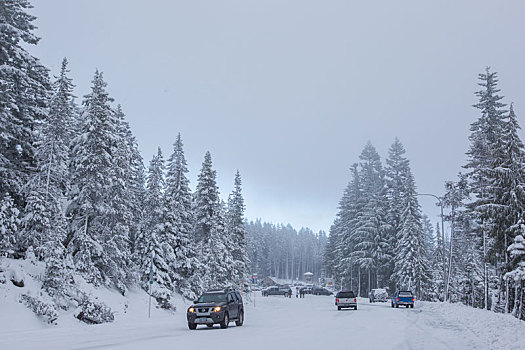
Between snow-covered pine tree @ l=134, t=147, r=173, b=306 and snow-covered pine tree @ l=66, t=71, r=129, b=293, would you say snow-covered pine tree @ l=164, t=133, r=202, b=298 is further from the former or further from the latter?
snow-covered pine tree @ l=66, t=71, r=129, b=293

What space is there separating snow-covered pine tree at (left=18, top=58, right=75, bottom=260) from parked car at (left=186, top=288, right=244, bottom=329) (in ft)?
24.5

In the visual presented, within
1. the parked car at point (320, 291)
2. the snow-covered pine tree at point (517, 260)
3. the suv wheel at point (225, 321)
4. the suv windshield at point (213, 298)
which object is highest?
the snow-covered pine tree at point (517, 260)

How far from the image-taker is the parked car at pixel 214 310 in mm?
21250

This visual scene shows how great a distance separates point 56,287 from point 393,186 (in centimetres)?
5856

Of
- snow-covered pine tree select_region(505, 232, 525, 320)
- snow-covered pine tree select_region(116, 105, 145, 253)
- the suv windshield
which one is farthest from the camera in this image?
snow-covered pine tree select_region(116, 105, 145, 253)

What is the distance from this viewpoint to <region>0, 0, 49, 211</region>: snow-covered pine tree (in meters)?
22.9

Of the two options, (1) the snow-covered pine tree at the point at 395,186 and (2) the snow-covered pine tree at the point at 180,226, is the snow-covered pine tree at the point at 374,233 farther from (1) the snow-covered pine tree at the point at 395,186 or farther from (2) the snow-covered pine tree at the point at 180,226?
(2) the snow-covered pine tree at the point at 180,226

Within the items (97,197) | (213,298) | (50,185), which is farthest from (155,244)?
(213,298)

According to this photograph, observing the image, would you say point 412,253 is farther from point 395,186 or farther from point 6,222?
point 6,222

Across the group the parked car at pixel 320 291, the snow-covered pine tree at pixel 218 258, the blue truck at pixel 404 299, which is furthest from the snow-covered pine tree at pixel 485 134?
the parked car at pixel 320 291

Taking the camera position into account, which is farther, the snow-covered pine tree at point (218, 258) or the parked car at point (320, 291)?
the parked car at point (320, 291)

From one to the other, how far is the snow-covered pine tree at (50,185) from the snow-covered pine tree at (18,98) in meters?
0.59

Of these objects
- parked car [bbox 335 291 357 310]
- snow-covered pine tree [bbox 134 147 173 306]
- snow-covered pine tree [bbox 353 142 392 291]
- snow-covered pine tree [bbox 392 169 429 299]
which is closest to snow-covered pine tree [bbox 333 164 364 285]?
snow-covered pine tree [bbox 353 142 392 291]

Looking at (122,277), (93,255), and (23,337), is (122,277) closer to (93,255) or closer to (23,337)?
(93,255)
